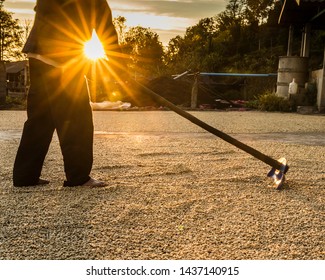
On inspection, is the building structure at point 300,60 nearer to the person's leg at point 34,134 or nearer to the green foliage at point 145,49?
the person's leg at point 34,134

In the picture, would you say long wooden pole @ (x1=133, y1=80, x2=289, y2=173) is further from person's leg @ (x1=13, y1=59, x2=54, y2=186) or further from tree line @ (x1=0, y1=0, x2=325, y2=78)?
tree line @ (x1=0, y1=0, x2=325, y2=78)

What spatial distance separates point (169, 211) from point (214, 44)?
31549mm

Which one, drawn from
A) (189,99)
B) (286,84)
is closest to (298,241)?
(286,84)

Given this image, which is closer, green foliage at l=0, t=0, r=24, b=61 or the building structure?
the building structure

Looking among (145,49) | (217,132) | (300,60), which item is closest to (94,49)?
(217,132)

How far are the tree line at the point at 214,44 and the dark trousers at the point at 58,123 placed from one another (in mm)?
19320

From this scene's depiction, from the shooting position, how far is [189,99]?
1602 cm

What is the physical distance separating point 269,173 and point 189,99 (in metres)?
12.7

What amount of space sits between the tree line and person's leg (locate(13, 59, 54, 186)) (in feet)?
63.3

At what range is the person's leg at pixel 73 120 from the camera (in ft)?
9.34

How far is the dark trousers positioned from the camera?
2.84 metres

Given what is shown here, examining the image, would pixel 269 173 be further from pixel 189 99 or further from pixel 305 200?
pixel 189 99

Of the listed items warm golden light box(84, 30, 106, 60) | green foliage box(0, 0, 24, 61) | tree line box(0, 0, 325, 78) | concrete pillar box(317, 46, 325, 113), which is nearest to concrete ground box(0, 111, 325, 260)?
warm golden light box(84, 30, 106, 60)

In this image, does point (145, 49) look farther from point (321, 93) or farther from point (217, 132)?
point (217, 132)
